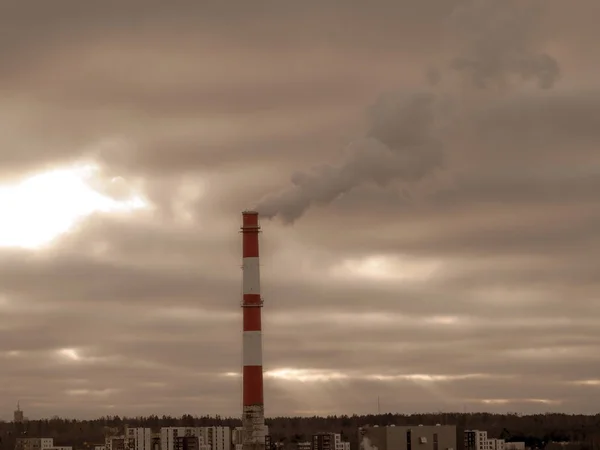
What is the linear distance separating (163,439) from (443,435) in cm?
5179

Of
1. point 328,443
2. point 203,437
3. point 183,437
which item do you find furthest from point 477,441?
point 203,437

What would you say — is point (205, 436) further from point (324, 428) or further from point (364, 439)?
point (364, 439)

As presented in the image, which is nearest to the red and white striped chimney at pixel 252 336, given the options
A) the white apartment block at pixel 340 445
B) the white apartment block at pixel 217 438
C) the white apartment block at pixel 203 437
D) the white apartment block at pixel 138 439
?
the white apartment block at pixel 340 445

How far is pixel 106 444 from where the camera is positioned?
117 meters

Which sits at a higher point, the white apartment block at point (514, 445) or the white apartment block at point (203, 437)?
the white apartment block at point (203, 437)

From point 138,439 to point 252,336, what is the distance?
6433 centimetres

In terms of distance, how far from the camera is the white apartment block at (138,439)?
116500mm

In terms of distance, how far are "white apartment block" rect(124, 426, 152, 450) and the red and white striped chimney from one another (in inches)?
2280

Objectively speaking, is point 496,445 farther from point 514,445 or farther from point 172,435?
point 172,435

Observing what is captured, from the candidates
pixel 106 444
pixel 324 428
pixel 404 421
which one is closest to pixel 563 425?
pixel 404 421

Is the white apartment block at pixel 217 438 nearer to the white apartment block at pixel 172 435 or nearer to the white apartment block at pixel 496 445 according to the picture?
the white apartment block at pixel 172 435

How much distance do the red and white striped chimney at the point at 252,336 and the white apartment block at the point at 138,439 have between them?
57.9 metres

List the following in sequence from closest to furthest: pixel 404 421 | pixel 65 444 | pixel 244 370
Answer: pixel 244 370
pixel 65 444
pixel 404 421

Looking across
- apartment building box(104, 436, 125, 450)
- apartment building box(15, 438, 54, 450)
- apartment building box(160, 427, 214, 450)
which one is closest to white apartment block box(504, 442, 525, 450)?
apartment building box(160, 427, 214, 450)
